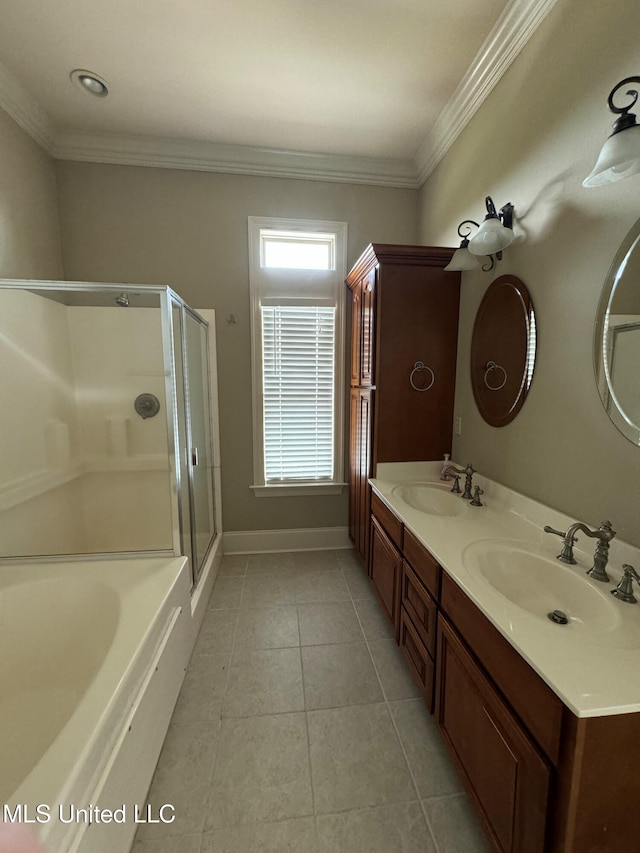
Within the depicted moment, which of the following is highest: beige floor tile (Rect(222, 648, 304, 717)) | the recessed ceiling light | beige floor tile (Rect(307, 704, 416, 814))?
the recessed ceiling light

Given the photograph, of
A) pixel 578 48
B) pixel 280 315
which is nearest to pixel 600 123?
pixel 578 48

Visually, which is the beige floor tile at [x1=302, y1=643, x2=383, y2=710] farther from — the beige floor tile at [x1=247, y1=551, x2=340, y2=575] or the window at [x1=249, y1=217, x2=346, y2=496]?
the window at [x1=249, y1=217, x2=346, y2=496]

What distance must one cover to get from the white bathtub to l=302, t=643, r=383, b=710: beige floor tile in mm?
627

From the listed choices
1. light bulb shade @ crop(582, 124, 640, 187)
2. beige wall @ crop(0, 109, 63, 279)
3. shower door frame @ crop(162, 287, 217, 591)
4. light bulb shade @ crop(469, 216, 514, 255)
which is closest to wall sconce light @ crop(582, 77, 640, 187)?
light bulb shade @ crop(582, 124, 640, 187)

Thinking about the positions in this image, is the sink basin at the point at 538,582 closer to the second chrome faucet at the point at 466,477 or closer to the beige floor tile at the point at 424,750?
the second chrome faucet at the point at 466,477

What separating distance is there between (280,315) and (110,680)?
239cm

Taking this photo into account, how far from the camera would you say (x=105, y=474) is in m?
2.44

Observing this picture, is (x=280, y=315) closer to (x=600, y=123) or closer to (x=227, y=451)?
(x=227, y=451)

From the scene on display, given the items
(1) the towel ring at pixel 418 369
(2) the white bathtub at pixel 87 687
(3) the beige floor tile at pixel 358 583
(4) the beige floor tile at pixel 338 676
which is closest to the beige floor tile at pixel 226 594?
(2) the white bathtub at pixel 87 687

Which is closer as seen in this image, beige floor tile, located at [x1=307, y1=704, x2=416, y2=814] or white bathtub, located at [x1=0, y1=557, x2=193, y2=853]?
white bathtub, located at [x1=0, y1=557, x2=193, y2=853]

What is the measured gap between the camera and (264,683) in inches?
68.9

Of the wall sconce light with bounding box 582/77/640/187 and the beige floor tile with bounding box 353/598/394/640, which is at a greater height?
the wall sconce light with bounding box 582/77/640/187

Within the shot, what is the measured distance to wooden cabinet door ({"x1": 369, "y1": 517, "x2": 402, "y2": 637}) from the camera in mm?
1816

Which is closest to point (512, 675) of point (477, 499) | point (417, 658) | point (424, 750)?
point (417, 658)
